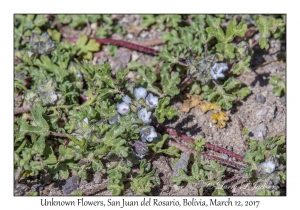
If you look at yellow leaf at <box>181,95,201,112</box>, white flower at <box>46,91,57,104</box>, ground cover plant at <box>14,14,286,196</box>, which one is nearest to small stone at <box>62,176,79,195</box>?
ground cover plant at <box>14,14,286,196</box>

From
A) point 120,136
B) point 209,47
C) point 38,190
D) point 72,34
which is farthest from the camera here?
point 72,34

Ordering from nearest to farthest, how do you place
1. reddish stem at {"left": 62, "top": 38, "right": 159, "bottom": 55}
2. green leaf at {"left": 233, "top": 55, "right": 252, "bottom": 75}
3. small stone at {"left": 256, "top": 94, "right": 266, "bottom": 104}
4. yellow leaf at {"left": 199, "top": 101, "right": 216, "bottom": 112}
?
green leaf at {"left": 233, "top": 55, "right": 252, "bottom": 75} → yellow leaf at {"left": 199, "top": 101, "right": 216, "bottom": 112} → small stone at {"left": 256, "top": 94, "right": 266, "bottom": 104} → reddish stem at {"left": 62, "top": 38, "right": 159, "bottom": 55}

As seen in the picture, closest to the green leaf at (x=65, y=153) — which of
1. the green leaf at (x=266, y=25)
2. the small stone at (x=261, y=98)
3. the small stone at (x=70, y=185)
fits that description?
the small stone at (x=70, y=185)

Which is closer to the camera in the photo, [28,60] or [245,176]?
[245,176]

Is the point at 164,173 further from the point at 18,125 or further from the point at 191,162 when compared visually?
the point at 18,125

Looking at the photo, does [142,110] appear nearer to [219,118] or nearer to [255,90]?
[219,118]

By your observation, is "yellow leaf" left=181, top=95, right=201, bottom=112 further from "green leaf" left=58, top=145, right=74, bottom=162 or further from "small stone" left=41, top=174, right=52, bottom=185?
"small stone" left=41, top=174, right=52, bottom=185

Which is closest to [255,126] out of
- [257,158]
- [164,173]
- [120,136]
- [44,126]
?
[257,158]
